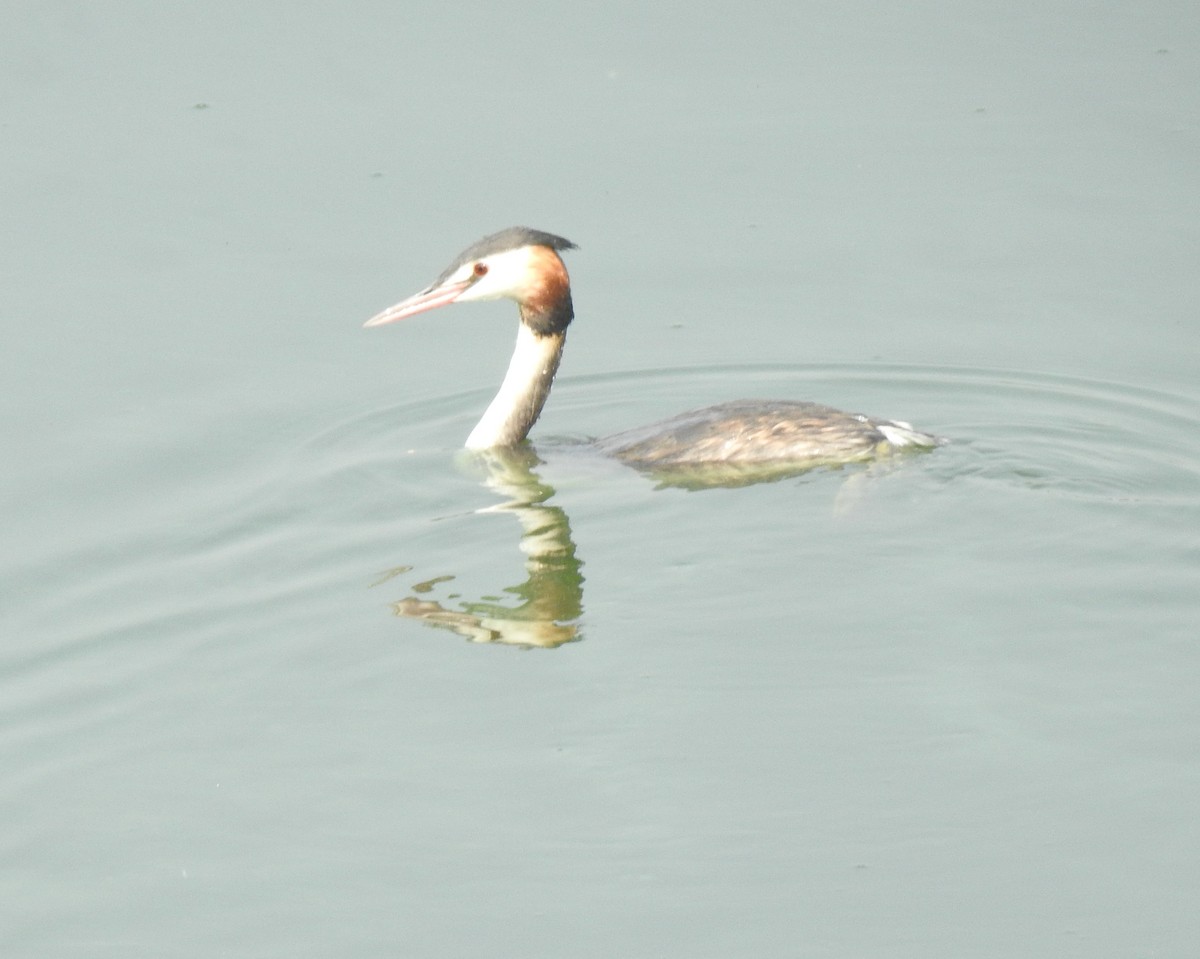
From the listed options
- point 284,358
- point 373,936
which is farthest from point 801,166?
point 373,936

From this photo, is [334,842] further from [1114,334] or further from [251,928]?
[1114,334]

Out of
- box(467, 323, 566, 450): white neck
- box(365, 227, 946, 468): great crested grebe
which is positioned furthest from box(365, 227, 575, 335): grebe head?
box(467, 323, 566, 450): white neck

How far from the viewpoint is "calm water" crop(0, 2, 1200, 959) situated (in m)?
5.92

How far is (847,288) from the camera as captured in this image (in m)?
10.8

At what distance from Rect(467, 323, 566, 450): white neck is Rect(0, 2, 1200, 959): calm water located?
0.54 ft

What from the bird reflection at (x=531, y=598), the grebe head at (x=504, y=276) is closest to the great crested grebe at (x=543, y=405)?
the grebe head at (x=504, y=276)

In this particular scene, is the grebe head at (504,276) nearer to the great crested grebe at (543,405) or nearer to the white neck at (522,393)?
the great crested grebe at (543,405)

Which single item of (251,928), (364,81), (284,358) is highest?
(364,81)

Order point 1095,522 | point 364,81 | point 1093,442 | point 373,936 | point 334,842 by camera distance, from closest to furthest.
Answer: point 373,936 → point 334,842 → point 1095,522 → point 1093,442 → point 364,81

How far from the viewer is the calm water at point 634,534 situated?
233 inches

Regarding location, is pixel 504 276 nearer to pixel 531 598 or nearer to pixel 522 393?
pixel 522 393

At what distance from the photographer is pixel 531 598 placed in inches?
310

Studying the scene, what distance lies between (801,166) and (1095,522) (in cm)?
452

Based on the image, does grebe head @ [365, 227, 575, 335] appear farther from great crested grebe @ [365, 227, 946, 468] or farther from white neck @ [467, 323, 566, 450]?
white neck @ [467, 323, 566, 450]
